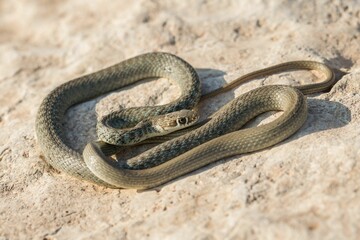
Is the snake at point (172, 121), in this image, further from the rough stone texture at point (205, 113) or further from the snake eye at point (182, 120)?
the rough stone texture at point (205, 113)

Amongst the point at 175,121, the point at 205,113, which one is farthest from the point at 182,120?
the point at 205,113

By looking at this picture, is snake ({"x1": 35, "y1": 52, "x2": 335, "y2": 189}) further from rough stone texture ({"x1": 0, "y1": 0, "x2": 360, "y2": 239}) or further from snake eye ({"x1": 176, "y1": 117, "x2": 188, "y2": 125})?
rough stone texture ({"x1": 0, "y1": 0, "x2": 360, "y2": 239})

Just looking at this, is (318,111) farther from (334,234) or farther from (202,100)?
(334,234)

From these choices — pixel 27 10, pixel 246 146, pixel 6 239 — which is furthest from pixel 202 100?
pixel 27 10

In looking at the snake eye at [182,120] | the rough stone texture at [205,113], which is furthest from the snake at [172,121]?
the rough stone texture at [205,113]

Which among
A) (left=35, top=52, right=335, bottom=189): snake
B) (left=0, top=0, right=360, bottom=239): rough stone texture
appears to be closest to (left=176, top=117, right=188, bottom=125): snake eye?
(left=35, top=52, right=335, bottom=189): snake

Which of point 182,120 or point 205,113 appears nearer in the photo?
point 182,120

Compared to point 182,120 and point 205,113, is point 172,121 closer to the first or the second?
point 182,120
